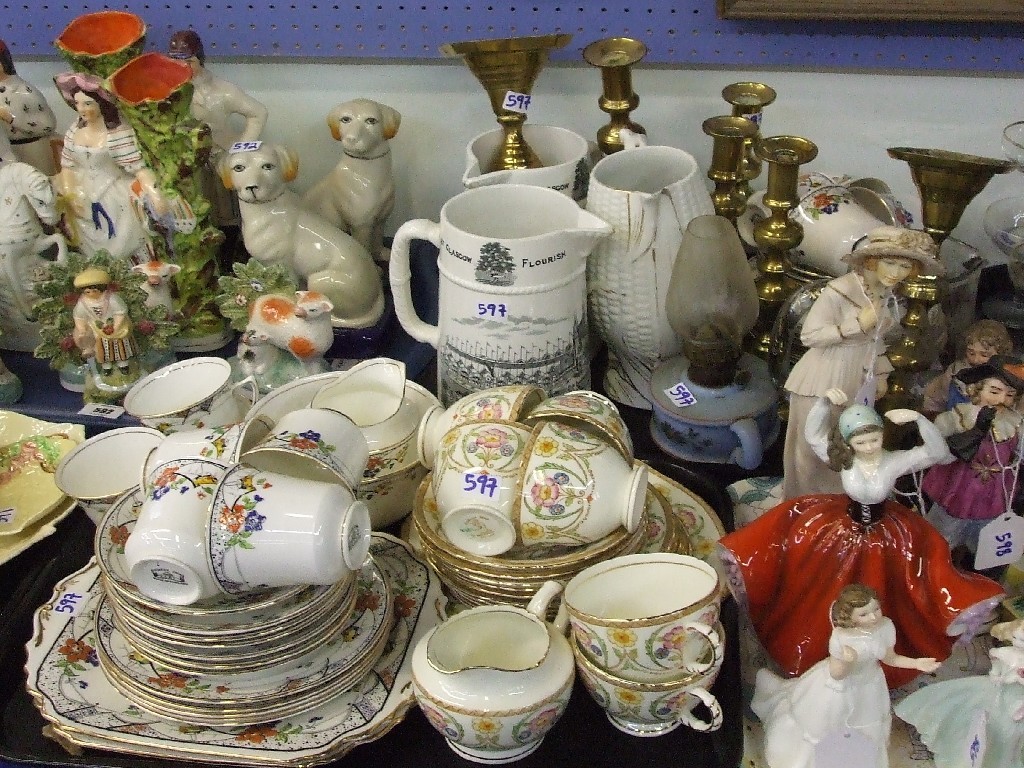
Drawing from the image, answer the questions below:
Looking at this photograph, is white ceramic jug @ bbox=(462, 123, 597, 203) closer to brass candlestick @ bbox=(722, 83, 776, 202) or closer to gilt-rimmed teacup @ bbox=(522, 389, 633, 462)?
brass candlestick @ bbox=(722, 83, 776, 202)

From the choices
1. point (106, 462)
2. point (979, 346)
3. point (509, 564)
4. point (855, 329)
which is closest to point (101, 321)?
point (106, 462)

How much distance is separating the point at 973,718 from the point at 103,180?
120 cm

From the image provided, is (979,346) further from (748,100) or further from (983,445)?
(748,100)

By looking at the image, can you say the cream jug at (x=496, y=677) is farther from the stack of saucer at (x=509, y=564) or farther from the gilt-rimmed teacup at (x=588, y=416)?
the gilt-rimmed teacup at (x=588, y=416)

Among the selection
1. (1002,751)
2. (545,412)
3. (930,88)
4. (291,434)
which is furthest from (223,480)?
(930,88)

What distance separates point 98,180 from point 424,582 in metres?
0.74

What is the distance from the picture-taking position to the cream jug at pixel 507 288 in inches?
43.0

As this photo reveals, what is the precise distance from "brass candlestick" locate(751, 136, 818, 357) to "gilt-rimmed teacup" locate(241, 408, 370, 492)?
57cm

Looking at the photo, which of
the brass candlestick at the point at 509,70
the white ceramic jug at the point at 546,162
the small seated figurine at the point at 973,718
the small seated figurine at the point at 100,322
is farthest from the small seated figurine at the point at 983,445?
the small seated figurine at the point at 100,322

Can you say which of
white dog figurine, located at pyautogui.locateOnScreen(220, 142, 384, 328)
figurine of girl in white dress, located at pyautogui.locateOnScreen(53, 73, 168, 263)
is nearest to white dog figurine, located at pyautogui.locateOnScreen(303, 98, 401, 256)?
white dog figurine, located at pyautogui.locateOnScreen(220, 142, 384, 328)

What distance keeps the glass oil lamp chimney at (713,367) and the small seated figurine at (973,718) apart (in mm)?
342

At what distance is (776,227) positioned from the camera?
3.87ft

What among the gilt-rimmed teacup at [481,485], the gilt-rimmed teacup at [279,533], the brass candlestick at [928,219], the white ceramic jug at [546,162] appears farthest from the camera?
the white ceramic jug at [546,162]

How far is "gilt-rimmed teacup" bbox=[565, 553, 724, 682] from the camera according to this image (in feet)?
2.68
